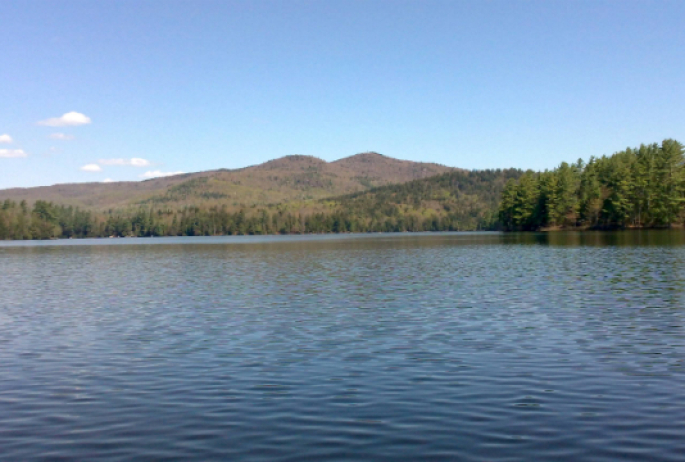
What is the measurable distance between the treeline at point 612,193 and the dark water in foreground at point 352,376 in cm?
12422

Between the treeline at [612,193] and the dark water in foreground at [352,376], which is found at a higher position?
the treeline at [612,193]

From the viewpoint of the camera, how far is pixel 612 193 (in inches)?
6186

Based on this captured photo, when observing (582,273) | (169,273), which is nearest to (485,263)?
(582,273)

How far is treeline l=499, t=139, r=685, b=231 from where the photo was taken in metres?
148

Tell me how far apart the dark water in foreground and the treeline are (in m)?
124

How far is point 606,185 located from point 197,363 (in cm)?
16586

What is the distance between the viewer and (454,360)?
64.4 feet

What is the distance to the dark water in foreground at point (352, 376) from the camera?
12.4m

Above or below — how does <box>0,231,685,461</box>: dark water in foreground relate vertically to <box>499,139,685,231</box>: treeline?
below

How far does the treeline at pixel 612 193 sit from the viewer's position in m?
148

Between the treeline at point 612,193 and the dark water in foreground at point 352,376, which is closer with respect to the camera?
the dark water in foreground at point 352,376

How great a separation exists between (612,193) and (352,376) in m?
158

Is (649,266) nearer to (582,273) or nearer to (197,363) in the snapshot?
(582,273)

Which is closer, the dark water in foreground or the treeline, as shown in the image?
the dark water in foreground
